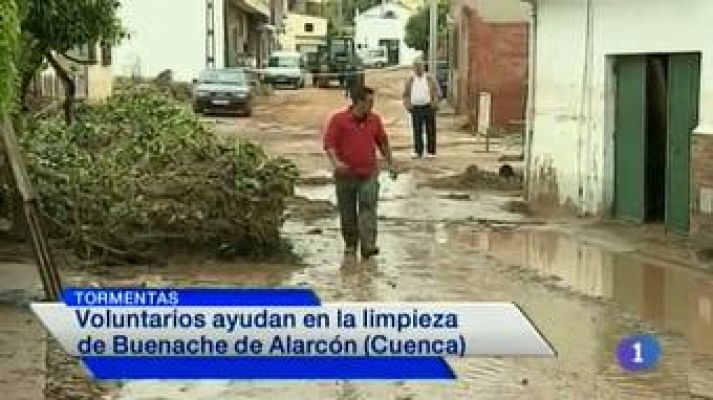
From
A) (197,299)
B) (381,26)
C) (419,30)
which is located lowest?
(197,299)

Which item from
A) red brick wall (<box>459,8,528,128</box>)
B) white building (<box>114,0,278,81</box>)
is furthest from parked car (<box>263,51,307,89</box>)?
red brick wall (<box>459,8,528,128</box>)

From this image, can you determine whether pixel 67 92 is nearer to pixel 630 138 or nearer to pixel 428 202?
pixel 428 202

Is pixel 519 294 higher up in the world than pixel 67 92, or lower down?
lower down

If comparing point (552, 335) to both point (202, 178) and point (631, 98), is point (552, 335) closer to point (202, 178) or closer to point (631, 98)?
point (202, 178)

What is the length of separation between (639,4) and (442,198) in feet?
16.4

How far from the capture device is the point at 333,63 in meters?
68.2

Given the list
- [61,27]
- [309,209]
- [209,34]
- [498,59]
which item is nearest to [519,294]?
[61,27]

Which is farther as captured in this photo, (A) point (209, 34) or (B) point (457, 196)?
(A) point (209, 34)

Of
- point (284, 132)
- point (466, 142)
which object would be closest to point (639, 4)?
point (466, 142)

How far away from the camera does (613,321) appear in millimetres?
10594

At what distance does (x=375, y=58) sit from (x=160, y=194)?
87.9 m

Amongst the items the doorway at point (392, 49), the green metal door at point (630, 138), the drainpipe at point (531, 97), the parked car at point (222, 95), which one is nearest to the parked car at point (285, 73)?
the parked car at point (222, 95)

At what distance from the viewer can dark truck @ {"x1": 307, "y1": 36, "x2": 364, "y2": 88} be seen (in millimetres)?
65062

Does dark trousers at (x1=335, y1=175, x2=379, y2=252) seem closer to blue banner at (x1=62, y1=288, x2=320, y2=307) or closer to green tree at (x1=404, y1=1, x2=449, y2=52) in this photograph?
blue banner at (x1=62, y1=288, x2=320, y2=307)
